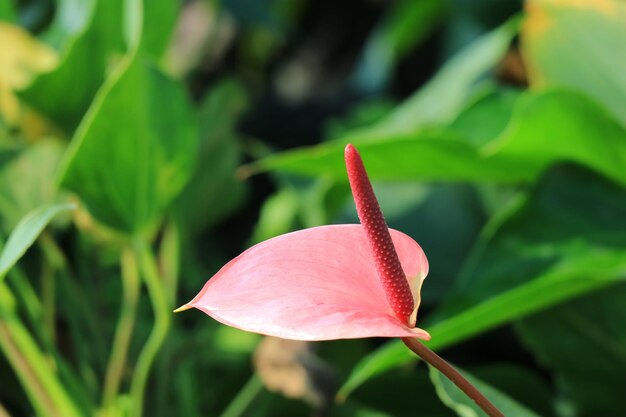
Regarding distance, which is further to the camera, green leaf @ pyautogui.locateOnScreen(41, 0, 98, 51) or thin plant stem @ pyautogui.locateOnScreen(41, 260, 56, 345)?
green leaf @ pyautogui.locateOnScreen(41, 0, 98, 51)

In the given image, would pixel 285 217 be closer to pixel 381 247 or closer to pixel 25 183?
pixel 25 183

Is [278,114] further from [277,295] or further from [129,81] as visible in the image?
[277,295]

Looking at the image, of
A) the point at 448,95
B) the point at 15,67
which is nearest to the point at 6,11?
the point at 15,67

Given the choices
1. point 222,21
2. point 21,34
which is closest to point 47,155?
point 21,34

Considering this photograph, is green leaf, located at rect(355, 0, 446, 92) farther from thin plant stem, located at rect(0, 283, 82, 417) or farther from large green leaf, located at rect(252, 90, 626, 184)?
thin plant stem, located at rect(0, 283, 82, 417)

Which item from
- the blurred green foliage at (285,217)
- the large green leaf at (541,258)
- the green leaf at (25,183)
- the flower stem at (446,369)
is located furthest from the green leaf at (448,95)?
the flower stem at (446,369)

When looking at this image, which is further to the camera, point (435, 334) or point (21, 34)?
point (21, 34)

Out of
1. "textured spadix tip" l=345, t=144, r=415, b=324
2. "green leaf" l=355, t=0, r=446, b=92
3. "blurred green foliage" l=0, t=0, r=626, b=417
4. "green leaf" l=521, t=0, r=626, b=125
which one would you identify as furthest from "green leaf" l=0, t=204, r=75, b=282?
"green leaf" l=355, t=0, r=446, b=92
